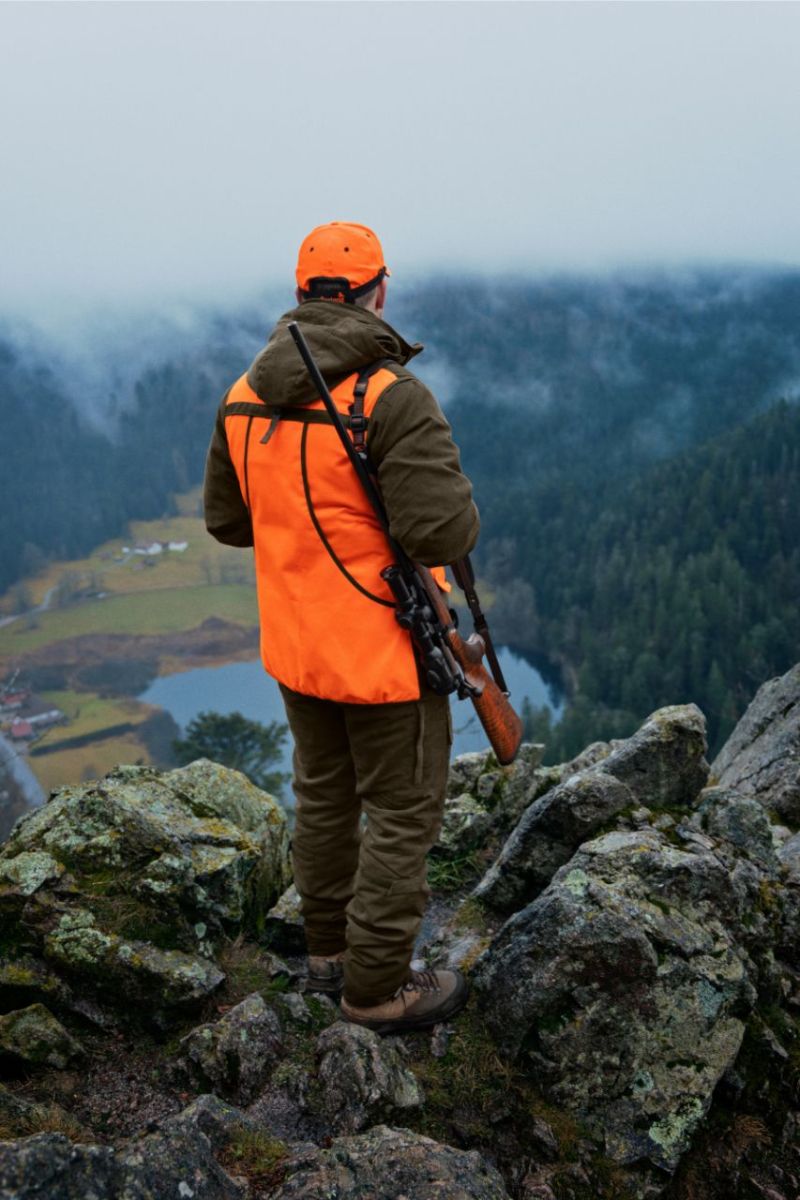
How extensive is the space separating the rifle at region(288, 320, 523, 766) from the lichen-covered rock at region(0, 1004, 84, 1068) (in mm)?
2627

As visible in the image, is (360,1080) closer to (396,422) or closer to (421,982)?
(421,982)

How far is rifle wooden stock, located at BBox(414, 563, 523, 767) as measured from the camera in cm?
478

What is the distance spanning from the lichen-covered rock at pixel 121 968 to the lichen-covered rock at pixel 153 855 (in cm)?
20

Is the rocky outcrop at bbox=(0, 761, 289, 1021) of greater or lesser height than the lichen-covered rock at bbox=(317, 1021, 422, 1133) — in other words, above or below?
above

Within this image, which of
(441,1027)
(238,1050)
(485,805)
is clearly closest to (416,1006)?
(441,1027)

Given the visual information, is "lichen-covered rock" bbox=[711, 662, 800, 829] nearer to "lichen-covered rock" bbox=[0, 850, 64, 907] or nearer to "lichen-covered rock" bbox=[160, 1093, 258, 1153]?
"lichen-covered rock" bbox=[160, 1093, 258, 1153]

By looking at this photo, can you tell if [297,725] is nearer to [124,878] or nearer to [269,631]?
[269,631]

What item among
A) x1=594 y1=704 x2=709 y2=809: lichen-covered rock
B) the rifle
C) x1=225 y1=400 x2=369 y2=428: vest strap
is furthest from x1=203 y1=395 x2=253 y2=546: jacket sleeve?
x1=594 y1=704 x2=709 y2=809: lichen-covered rock

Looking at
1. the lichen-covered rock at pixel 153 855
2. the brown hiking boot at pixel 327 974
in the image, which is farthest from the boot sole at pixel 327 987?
the lichen-covered rock at pixel 153 855

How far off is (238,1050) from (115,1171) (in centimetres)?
156

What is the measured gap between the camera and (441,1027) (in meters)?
5.28

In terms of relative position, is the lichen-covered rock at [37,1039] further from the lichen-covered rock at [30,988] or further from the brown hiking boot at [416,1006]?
the brown hiking boot at [416,1006]

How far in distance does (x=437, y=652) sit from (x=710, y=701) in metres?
100

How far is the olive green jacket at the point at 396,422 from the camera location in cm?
428
